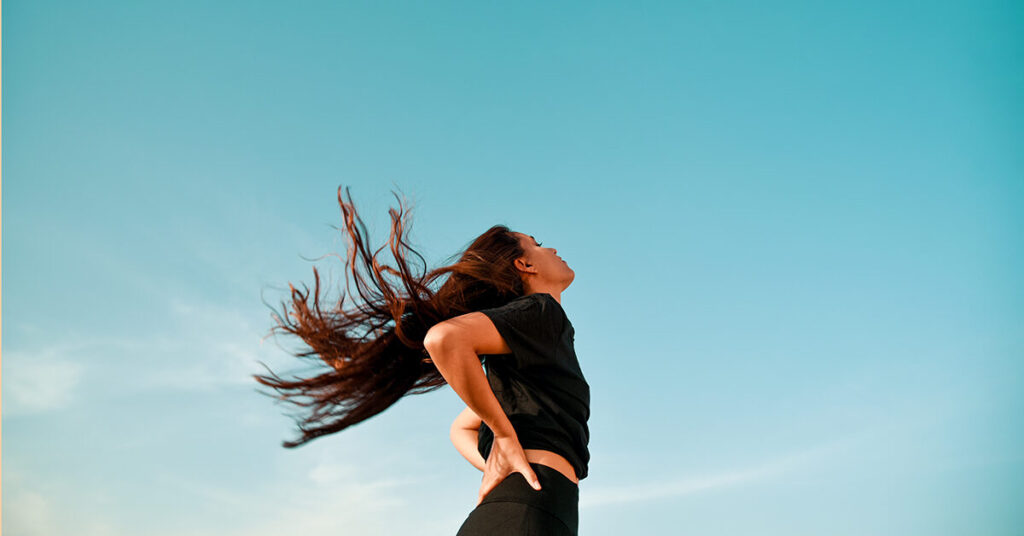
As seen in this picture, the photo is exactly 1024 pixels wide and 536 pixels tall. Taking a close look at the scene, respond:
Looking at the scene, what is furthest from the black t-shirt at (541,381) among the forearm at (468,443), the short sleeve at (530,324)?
the forearm at (468,443)

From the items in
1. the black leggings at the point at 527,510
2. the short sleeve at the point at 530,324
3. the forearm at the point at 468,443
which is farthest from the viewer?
the forearm at the point at 468,443

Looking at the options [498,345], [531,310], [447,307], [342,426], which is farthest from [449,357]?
[342,426]

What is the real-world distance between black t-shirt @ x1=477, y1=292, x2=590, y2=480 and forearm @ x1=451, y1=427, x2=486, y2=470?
Answer: 0.43 m

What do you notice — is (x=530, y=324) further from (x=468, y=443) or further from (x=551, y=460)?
(x=468, y=443)

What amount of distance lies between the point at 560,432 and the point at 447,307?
89 centimetres

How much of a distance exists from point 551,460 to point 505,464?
0.18 meters

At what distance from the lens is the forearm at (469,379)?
2.57 meters

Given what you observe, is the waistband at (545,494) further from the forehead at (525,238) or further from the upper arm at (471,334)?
the forehead at (525,238)

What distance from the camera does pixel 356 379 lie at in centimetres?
363

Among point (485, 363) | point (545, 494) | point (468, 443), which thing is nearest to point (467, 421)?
point (468, 443)

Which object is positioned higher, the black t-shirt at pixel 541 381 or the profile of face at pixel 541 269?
the profile of face at pixel 541 269

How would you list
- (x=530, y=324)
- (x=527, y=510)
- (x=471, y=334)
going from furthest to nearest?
(x=530, y=324) → (x=471, y=334) → (x=527, y=510)

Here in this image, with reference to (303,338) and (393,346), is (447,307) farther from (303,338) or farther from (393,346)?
(303,338)

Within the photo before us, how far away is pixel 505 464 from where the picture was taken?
Result: 8.75 feet
